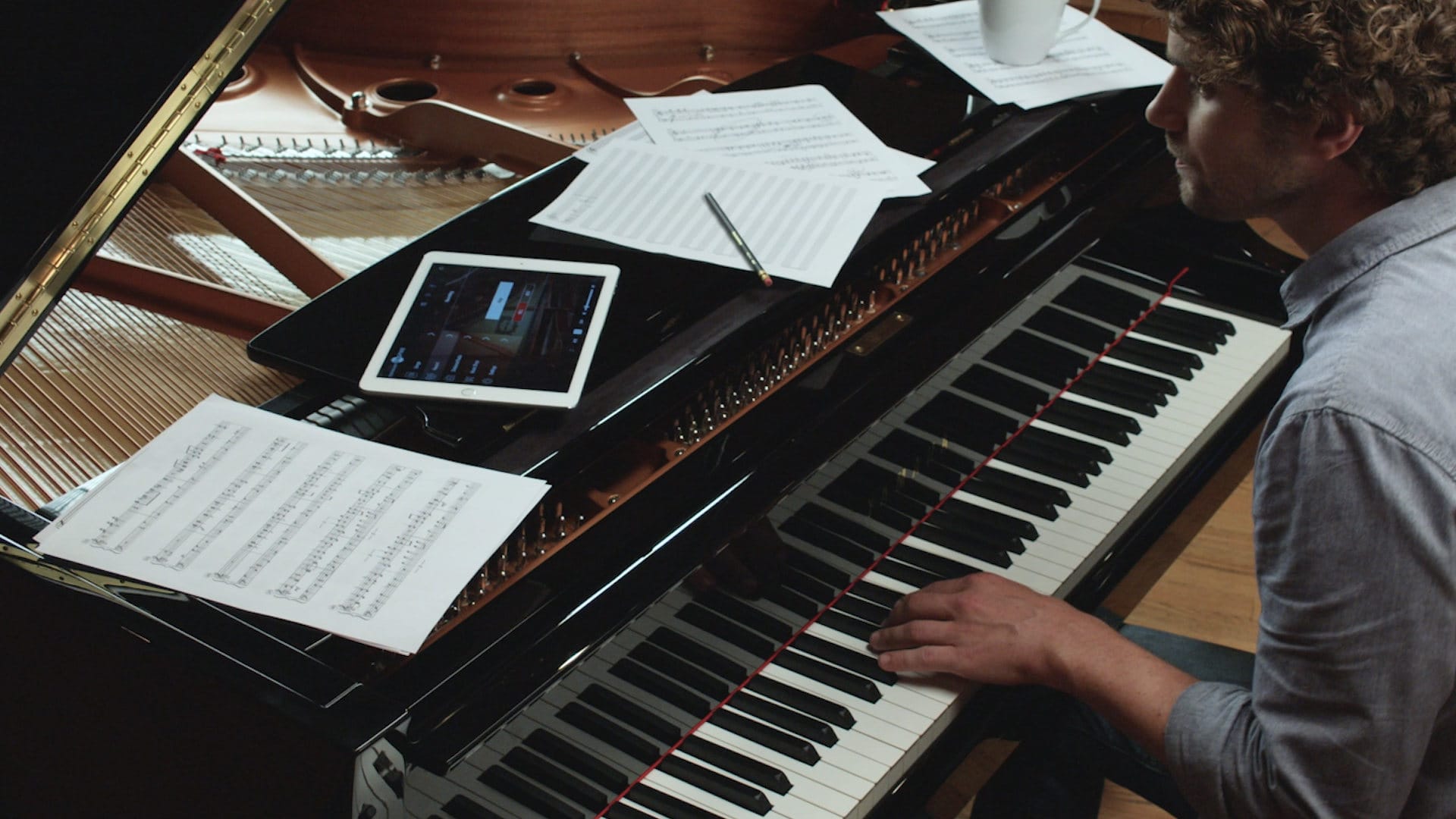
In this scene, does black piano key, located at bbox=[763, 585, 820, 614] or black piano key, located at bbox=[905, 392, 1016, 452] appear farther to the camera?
black piano key, located at bbox=[905, 392, 1016, 452]

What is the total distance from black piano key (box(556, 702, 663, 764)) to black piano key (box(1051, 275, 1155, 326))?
116cm

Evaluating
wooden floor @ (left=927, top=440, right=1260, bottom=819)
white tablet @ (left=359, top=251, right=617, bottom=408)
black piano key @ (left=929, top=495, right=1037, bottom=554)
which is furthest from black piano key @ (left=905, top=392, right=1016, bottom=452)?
wooden floor @ (left=927, top=440, right=1260, bottom=819)

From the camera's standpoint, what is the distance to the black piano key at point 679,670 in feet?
4.83

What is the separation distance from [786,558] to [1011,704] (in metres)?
0.43

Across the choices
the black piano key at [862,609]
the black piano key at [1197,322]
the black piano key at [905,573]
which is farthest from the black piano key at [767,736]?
the black piano key at [1197,322]

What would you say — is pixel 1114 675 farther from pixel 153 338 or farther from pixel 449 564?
pixel 153 338

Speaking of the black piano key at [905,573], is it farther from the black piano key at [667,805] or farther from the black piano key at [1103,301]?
the black piano key at [1103,301]

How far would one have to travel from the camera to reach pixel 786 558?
5.41 feet

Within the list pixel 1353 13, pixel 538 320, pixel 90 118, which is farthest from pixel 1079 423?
pixel 90 118

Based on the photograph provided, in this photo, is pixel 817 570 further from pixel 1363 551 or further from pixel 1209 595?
pixel 1209 595

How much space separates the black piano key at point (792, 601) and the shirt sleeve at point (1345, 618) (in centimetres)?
59

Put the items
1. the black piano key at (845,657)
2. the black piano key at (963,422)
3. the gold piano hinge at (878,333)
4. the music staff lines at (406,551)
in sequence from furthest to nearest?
the black piano key at (963,422)
the gold piano hinge at (878,333)
the black piano key at (845,657)
the music staff lines at (406,551)

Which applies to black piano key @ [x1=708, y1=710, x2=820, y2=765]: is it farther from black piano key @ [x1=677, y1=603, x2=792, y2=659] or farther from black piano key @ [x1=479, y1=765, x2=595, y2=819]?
black piano key @ [x1=479, y1=765, x2=595, y2=819]

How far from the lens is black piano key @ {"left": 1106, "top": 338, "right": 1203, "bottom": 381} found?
2.23m
